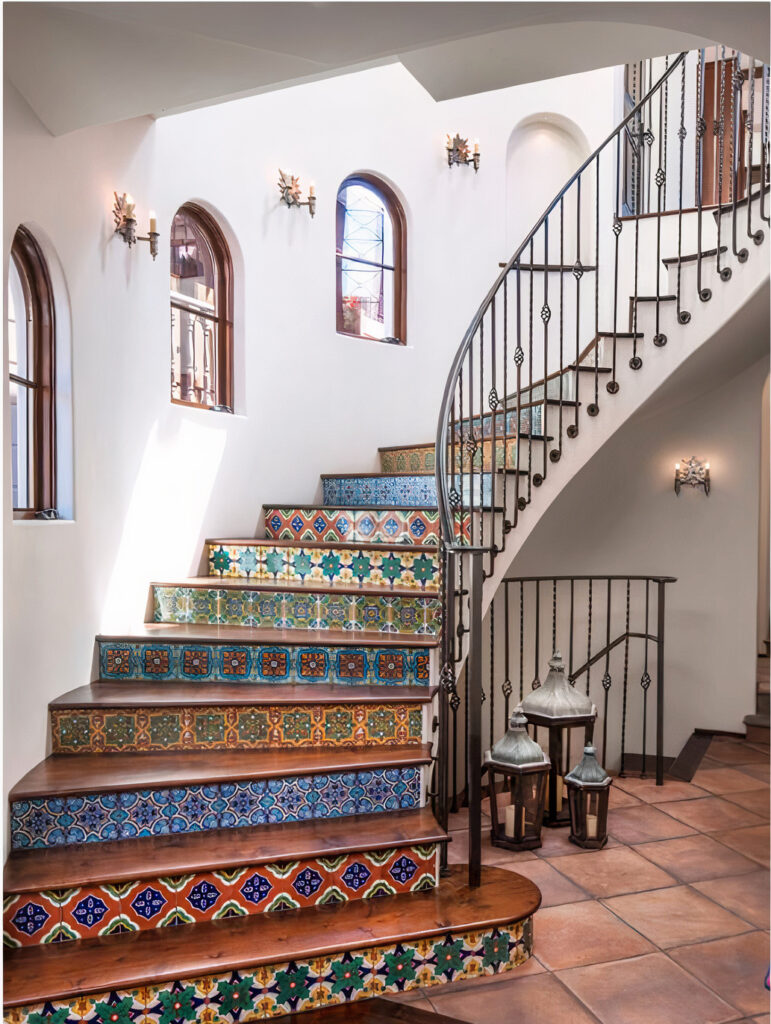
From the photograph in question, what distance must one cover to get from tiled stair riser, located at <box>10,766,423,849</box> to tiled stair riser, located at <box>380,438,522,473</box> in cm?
160

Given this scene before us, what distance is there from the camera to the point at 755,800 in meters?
3.91

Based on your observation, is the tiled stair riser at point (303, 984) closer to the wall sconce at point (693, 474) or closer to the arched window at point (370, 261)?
the wall sconce at point (693, 474)

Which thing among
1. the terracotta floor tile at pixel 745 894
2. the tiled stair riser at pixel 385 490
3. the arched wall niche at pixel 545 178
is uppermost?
the arched wall niche at pixel 545 178

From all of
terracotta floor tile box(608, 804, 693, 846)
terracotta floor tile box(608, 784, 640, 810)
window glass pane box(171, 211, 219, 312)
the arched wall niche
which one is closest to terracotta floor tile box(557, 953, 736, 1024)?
terracotta floor tile box(608, 804, 693, 846)

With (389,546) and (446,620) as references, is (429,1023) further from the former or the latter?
(389,546)

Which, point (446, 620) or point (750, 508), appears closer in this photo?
point (446, 620)

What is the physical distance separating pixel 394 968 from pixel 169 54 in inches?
105

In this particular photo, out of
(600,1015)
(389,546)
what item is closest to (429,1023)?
(600,1015)

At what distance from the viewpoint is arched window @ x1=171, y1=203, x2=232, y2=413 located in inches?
165

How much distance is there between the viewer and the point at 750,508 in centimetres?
521

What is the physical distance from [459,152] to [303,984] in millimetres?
4930

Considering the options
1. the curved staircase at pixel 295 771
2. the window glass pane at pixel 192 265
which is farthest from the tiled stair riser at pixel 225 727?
the window glass pane at pixel 192 265

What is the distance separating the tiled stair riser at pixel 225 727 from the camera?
2.87 meters

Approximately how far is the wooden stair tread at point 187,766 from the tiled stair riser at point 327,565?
31.0 inches
